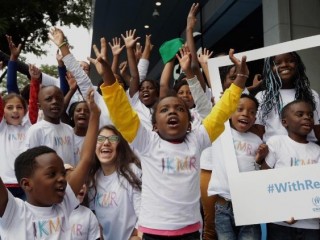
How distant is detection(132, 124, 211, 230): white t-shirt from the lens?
2729mm

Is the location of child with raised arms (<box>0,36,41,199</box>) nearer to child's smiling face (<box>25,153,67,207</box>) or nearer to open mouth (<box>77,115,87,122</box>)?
open mouth (<box>77,115,87,122</box>)

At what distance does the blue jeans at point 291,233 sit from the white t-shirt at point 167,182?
0.76 meters

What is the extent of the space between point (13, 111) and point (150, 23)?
9.24 m

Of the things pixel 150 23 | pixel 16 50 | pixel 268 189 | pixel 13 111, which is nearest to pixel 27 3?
pixel 150 23

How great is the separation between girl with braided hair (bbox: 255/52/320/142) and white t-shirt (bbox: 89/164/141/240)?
117 centimetres

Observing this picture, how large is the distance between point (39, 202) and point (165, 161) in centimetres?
81

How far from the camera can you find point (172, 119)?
9.29 ft

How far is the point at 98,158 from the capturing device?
→ 3539 millimetres

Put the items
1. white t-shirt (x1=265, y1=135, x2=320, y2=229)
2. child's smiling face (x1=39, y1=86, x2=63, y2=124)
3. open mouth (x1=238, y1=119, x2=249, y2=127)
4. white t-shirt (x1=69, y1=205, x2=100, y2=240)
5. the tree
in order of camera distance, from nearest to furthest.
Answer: white t-shirt (x1=69, y1=205, x2=100, y2=240) < white t-shirt (x1=265, y1=135, x2=320, y2=229) < open mouth (x1=238, y1=119, x2=249, y2=127) < child's smiling face (x1=39, y1=86, x2=63, y2=124) < the tree

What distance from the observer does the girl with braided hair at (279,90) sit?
3.55 metres

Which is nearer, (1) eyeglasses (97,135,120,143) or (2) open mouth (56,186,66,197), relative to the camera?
(2) open mouth (56,186,66,197)

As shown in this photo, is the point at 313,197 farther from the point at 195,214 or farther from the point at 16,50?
the point at 16,50

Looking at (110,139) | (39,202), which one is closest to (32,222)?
(39,202)

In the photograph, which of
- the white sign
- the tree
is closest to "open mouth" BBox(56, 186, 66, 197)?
the white sign
